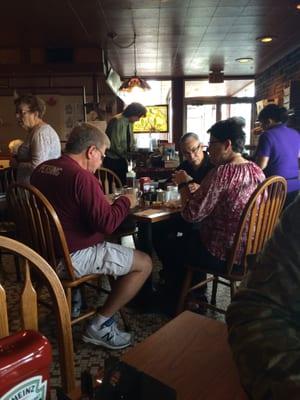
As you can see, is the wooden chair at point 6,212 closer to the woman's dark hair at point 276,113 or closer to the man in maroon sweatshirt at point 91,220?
the man in maroon sweatshirt at point 91,220

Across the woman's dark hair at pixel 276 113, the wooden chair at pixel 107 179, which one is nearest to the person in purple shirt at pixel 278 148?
the woman's dark hair at pixel 276 113

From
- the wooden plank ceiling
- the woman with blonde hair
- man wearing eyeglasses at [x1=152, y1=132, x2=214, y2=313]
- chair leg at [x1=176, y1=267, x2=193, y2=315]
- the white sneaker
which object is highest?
the wooden plank ceiling

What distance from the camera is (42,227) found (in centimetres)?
176

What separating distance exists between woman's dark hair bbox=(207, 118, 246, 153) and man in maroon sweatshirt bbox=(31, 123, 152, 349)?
0.64 m

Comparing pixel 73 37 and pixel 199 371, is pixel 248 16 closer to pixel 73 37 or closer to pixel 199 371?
pixel 73 37

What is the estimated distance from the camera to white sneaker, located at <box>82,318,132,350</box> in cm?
197

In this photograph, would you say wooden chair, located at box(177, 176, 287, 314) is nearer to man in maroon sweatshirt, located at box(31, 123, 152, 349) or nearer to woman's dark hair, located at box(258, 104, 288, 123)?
man in maroon sweatshirt, located at box(31, 123, 152, 349)

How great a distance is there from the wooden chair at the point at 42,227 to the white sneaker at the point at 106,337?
4.2 inches

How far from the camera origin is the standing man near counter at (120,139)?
4.34 metres

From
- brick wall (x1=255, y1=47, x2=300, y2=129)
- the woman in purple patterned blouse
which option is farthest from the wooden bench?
brick wall (x1=255, y1=47, x2=300, y2=129)

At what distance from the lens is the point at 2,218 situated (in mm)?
3127

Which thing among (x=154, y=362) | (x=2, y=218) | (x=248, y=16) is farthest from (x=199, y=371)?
(x=248, y=16)

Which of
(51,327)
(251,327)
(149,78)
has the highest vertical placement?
(149,78)

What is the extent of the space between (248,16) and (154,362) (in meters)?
4.18
